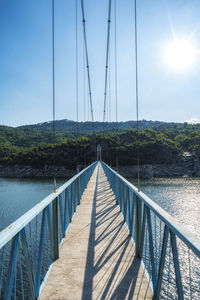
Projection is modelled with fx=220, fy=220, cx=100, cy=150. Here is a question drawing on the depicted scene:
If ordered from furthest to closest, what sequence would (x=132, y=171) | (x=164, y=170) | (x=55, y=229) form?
(x=164, y=170) → (x=132, y=171) → (x=55, y=229)

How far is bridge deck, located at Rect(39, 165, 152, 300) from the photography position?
191cm

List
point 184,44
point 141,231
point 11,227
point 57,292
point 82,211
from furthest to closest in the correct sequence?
point 184,44, point 82,211, point 141,231, point 57,292, point 11,227

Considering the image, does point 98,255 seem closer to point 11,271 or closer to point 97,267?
point 97,267

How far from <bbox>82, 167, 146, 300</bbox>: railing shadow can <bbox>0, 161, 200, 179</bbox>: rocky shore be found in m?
46.5

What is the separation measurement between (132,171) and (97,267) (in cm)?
4922

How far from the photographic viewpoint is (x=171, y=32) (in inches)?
270

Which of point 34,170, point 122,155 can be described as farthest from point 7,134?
point 122,155

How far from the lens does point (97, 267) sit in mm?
2350

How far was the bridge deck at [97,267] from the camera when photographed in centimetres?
191

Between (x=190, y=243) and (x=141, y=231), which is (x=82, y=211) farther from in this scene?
(x=190, y=243)

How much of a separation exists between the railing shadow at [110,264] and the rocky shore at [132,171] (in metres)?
46.5

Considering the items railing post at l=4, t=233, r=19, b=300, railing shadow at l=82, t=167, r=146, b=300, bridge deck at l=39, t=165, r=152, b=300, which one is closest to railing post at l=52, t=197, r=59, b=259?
bridge deck at l=39, t=165, r=152, b=300

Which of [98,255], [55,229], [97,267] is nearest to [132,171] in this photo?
[98,255]

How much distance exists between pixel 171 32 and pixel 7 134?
72524 mm
